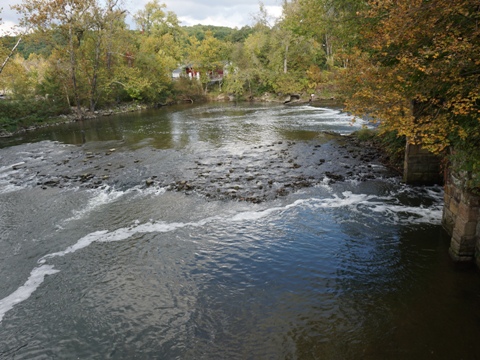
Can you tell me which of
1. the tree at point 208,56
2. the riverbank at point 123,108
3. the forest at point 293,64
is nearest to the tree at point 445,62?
the forest at point 293,64

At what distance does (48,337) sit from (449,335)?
8137 millimetres

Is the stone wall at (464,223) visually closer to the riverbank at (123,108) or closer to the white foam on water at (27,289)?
the white foam on water at (27,289)

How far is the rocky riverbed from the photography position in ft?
48.6

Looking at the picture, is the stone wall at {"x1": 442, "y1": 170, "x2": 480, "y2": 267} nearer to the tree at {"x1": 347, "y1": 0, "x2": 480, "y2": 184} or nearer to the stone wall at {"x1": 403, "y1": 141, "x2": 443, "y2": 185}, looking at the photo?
the tree at {"x1": 347, "y1": 0, "x2": 480, "y2": 184}

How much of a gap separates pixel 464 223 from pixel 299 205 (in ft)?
18.4

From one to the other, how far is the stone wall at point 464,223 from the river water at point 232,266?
0.42 meters

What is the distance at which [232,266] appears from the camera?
9070 millimetres

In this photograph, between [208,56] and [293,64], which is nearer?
[293,64]

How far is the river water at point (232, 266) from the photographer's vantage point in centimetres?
652

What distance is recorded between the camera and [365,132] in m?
22.3

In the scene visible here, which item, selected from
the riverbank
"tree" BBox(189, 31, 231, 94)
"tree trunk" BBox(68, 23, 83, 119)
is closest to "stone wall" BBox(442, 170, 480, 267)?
the riverbank

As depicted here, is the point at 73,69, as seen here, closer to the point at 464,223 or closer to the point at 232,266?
the point at 232,266

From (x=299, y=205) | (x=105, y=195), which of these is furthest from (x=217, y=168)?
(x=299, y=205)

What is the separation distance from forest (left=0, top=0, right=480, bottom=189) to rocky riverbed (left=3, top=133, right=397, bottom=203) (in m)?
3.70
